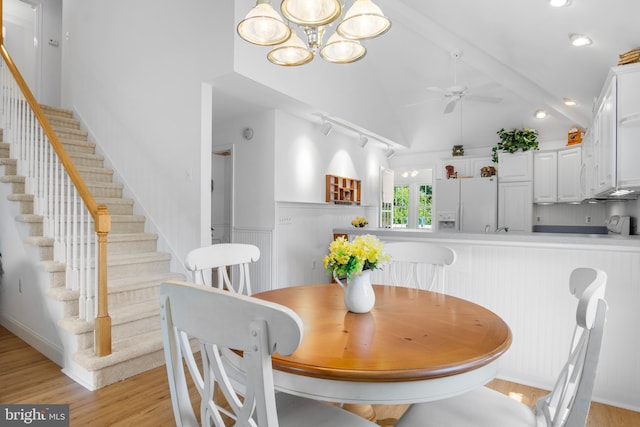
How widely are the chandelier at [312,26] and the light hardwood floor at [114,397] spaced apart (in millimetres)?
→ 2152

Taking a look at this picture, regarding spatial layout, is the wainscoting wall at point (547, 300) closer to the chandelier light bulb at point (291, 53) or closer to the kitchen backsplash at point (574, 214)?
the chandelier light bulb at point (291, 53)

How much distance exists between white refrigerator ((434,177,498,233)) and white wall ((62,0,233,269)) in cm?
468

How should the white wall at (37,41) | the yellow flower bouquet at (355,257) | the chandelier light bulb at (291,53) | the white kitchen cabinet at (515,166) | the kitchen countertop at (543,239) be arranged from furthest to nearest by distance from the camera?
the white kitchen cabinet at (515,166) < the white wall at (37,41) < the kitchen countertop at (543,239) < the chandelier light bulb at (291,53) < the yellow flower bouquet at (355,257)

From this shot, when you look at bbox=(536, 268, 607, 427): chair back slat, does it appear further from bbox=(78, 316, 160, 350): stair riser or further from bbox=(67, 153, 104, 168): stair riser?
bbox=(67, 153, 104, 168): stair riser

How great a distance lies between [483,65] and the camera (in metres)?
4.26

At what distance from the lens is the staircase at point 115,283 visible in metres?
2.61

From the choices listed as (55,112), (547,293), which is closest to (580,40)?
(547,293)

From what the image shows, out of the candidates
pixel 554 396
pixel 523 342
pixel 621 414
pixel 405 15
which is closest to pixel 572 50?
pixel 405 15

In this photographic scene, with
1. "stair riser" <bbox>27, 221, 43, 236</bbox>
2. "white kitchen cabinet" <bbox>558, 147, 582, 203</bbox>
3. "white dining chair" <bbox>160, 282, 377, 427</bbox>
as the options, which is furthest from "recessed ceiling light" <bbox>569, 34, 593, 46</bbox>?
"stair riser" <bbox>27, 221, 43, 236</bbox>

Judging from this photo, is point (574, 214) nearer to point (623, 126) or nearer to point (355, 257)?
point (623, 126)

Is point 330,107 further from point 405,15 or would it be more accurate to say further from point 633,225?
point 633,225

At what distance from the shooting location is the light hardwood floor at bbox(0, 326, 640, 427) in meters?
2.13

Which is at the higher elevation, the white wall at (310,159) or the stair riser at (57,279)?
the white wall at (310,159)

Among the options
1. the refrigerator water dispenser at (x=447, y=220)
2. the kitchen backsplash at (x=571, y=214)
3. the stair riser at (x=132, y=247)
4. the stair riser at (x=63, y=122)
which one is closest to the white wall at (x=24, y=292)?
the stair riser at (x=132, y=247)
